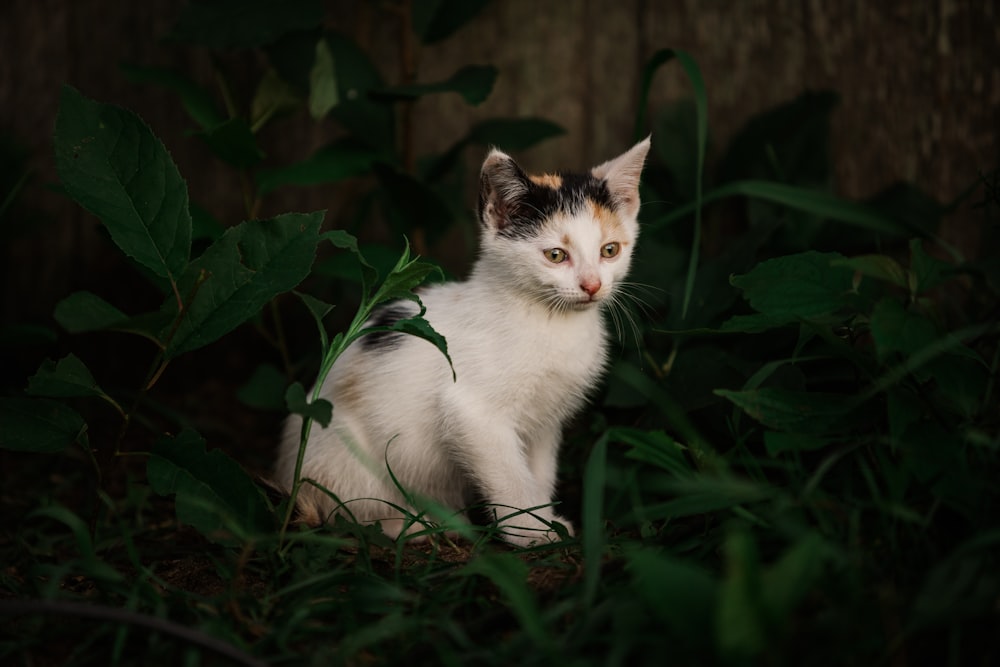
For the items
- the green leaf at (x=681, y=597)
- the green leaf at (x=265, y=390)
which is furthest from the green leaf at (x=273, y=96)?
the green leaf at (x=681, y=597)

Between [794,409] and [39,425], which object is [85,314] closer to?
[39,425]

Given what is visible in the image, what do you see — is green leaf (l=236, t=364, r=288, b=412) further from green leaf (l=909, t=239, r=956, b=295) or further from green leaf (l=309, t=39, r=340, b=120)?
green leaf (l=909, t=239, r=956, b=295)

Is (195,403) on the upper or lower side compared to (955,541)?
lower

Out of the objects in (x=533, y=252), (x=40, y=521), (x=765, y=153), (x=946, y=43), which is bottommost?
(x=40, y=521)

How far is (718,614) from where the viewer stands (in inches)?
36.4

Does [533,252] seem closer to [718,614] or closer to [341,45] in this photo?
[341,45]

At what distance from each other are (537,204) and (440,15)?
881 millimetres

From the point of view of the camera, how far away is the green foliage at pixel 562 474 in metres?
1.09

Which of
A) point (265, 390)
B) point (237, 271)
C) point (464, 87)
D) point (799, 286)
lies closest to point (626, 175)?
point (464, 87)

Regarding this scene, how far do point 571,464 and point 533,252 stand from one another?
77 centimetres

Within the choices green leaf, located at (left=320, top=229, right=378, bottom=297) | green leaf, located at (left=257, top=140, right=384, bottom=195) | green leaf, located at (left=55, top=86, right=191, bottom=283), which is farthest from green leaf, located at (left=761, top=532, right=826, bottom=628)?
green leaf, located at (left=257, top=140, right=384, bottom=195)

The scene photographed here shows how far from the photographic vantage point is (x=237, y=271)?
158 cm

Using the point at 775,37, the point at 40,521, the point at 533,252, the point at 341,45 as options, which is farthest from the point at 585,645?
the point at 775,37

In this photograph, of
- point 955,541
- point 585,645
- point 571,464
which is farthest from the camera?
point 571,464
